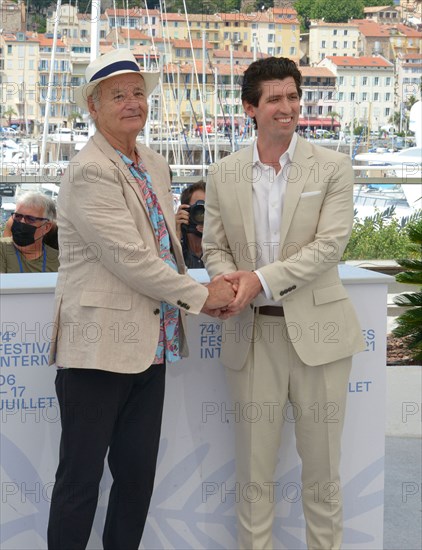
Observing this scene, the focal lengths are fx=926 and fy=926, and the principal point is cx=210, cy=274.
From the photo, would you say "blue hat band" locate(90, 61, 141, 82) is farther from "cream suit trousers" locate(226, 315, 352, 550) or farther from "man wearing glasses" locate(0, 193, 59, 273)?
"man wearing glasses" locate(0, 193, 59, 273)

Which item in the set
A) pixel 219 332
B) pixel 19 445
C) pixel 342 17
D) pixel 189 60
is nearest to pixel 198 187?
pixel 219 332

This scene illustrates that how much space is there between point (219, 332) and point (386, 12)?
33.0 meters

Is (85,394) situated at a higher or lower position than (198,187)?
lower

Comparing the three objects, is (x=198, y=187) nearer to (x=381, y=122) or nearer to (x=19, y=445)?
(x=19, y=445)

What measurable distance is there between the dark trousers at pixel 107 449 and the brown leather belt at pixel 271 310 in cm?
38

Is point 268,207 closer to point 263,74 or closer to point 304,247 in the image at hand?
point 304,247

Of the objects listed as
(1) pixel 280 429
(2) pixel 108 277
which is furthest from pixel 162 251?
(1) pixel 280 429

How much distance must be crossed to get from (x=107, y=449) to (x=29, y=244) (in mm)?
1473

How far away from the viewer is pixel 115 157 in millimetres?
2848

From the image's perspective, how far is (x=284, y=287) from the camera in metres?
2.88

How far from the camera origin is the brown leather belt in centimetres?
302

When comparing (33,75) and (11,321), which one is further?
(33,75)

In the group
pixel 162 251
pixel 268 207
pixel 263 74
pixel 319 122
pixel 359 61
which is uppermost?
pixel 263 74

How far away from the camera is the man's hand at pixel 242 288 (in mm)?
2861
